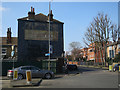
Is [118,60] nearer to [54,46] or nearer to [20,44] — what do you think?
[54,46]

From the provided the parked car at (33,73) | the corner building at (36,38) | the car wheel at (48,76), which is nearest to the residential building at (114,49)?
the corner building at (36,38)

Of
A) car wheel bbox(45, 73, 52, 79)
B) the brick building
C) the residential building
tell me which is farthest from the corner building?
the residential building

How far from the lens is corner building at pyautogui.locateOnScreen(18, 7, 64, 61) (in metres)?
36.7

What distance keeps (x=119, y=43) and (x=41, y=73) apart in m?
40.1

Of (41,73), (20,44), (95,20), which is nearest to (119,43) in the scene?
(95,20)

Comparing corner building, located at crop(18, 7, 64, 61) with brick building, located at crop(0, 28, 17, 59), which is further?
brick building, located at crop(0, 28, 17, 59)

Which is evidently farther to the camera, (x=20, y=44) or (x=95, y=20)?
(x=95, y=20)

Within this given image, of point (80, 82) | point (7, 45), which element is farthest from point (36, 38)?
point (80, 82)

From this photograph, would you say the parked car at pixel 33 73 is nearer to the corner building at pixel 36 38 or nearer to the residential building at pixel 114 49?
the corner building at pixel 36 38

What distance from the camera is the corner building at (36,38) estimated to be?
120ft

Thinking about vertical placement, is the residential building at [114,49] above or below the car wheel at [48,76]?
above

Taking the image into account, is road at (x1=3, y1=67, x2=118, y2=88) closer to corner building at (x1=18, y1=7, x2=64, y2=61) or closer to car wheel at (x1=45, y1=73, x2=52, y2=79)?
car wheel at (x1=45, y1=73, x2=52, y2=79)

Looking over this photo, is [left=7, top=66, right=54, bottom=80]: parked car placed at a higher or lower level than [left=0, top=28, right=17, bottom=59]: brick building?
lower

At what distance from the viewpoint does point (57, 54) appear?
38.2m
